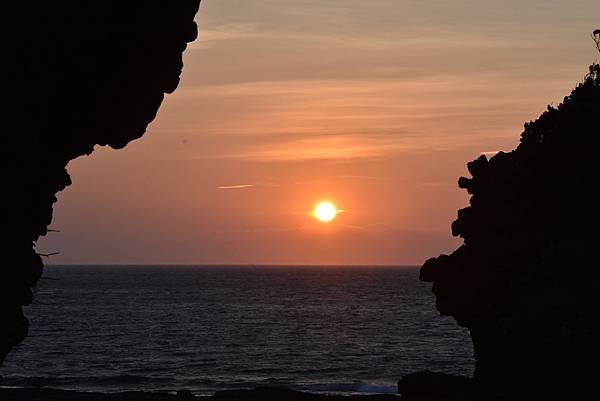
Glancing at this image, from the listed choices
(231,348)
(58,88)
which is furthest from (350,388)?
(58,88)

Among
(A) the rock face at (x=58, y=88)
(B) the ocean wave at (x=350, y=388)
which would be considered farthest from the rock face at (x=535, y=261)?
(B) the ocean wave at (x=350, y=388)

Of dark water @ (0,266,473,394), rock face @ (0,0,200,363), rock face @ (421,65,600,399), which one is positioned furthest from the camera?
dark water @ (0,266,473,394)

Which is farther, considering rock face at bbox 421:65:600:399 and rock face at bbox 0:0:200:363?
rock face at bbox 421:65:600:399

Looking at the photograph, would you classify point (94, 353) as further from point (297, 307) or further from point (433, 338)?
point (297, 307)

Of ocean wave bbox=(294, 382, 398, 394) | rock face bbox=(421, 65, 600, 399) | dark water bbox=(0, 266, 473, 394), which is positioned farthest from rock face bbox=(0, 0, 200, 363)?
dark water bbox=(0, 266, 473, 394)

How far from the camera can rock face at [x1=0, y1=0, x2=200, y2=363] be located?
23641 mm

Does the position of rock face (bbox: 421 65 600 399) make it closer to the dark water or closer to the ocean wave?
the ocean wave

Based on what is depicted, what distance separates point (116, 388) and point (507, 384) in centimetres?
3890

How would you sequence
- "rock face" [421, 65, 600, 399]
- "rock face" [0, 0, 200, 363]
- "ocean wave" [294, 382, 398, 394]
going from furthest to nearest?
"ocean wave" [294, 382, 398, 394] < "rock face" [421, 65, 600, 399] < "rock face" [0, 0, 200, 363]

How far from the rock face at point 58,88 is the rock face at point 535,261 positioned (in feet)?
57.1

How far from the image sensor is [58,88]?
2481 cm

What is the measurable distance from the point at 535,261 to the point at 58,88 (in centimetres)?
2164

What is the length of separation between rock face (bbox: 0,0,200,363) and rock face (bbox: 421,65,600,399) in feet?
57.1

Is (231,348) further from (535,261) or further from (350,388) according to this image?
(535,261)
